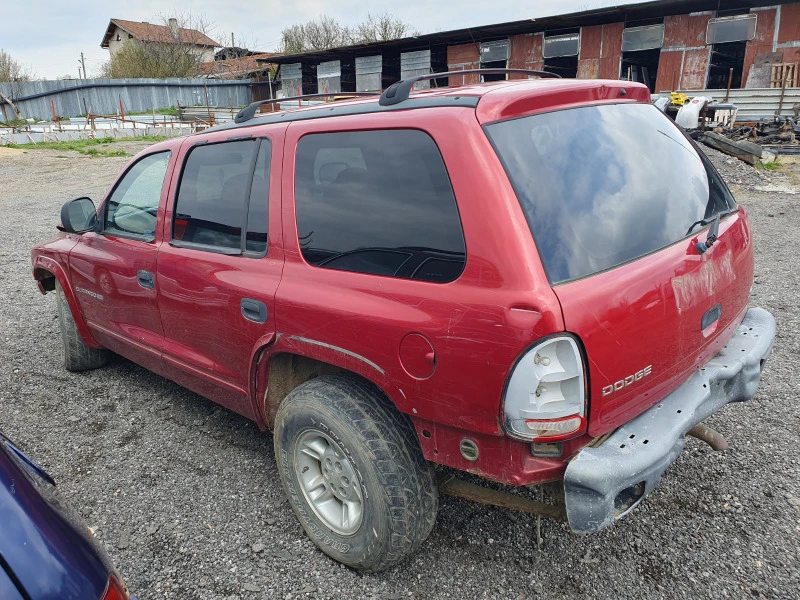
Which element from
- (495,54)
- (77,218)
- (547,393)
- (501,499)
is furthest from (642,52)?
(547,393)

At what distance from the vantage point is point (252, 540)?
2.62m

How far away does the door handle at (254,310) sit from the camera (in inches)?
100

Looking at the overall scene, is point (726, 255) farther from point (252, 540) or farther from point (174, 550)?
point (174, 550)

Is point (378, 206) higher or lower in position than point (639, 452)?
higher

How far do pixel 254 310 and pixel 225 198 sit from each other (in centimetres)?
66

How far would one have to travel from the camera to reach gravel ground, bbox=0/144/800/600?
2.34 meters

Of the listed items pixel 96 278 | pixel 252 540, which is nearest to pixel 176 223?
pixel 96 278

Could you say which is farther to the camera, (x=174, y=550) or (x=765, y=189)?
(x=765, y=189)

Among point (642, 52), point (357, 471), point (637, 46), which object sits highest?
point (637, 46)

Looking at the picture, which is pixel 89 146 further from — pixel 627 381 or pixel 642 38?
pixel 627 381

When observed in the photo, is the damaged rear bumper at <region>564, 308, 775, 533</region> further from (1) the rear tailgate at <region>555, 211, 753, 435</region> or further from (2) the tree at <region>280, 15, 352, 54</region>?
(2) the tree at <region>280, 15, 352, 54</region>

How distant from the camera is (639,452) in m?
1.90

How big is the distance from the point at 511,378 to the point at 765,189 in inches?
457

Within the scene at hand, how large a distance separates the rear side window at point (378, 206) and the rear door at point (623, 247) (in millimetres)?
266
